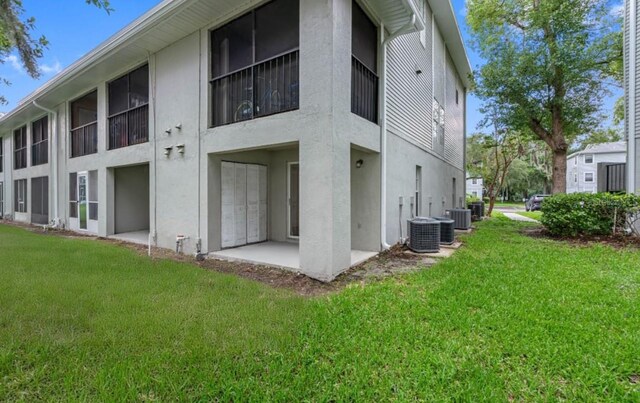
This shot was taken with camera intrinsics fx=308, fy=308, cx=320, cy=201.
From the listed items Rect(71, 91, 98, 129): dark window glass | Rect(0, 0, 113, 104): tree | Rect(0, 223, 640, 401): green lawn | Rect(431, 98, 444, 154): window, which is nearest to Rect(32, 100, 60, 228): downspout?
Rect(71, 91, 98, 129): dark window glass

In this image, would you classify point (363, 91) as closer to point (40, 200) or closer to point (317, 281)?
point (317, 281)

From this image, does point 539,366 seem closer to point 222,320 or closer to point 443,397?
point 443,397

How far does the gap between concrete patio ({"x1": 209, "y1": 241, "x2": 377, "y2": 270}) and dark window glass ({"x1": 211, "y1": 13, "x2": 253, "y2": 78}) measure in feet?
13.2

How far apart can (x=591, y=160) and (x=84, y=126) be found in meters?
47.7

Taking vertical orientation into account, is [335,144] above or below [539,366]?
above

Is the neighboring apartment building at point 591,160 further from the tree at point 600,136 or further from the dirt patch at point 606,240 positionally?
the dirt patch at point 606,240

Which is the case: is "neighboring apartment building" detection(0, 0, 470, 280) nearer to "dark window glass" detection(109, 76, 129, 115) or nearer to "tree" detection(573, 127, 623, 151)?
"dark window glass" detection(109, 76, 129, 115)

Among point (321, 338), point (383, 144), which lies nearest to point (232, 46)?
point (383, 144)

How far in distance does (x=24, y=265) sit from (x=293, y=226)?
5464mm

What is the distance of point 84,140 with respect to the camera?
11008 mm

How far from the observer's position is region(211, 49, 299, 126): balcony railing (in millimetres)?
5863

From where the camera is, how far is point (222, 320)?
3422 mm

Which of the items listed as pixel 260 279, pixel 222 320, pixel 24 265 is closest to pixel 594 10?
pixel 260 279

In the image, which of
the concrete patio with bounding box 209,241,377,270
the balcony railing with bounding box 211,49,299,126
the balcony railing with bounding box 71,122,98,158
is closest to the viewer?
the balcony railing with bounding box 211,49,299,126
